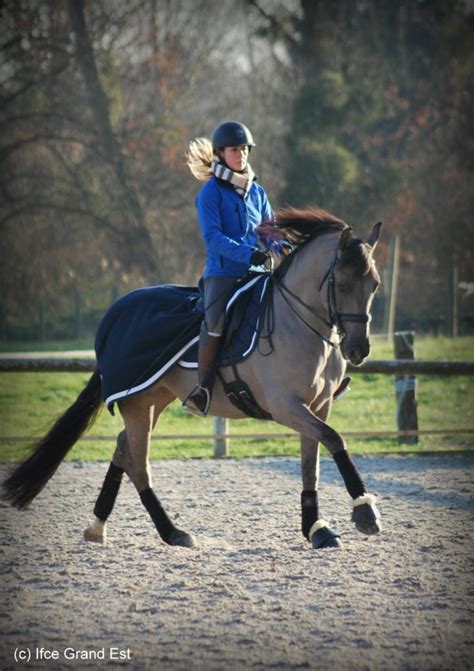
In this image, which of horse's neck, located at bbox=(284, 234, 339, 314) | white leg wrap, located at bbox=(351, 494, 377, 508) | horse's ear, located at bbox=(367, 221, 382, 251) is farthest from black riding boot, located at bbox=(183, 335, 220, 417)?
white leg wrap, located at bbox=(351, 494, 377, 508)

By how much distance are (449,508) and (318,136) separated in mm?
19064

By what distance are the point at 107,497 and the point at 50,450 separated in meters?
0.59

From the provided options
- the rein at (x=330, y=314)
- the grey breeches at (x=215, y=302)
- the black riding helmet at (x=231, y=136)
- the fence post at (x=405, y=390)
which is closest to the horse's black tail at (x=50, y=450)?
the grey breeches at (x=215, y=302)

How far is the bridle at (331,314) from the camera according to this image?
205 inches

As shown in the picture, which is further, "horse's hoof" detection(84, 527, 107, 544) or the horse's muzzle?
"horse's hoof" detection(84, 527, 107, 544)

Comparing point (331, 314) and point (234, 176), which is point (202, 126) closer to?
point (234, 176)

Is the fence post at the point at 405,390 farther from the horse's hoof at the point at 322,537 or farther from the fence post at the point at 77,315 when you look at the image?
the fence post at the point at 77,315

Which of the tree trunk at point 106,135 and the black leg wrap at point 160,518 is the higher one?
the tree trunk at point 106,135

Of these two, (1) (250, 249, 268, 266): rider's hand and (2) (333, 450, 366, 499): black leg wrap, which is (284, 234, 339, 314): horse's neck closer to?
(1) (250, 249, 268, 266): rider's hand

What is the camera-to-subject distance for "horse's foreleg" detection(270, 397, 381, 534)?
4977 mm

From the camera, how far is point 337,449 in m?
5.17

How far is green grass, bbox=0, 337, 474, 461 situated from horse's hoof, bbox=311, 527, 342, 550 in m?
4.53

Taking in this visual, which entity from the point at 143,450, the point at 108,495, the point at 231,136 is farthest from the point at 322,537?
the point at 231,136

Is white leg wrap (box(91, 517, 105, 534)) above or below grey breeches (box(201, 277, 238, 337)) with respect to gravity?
below
